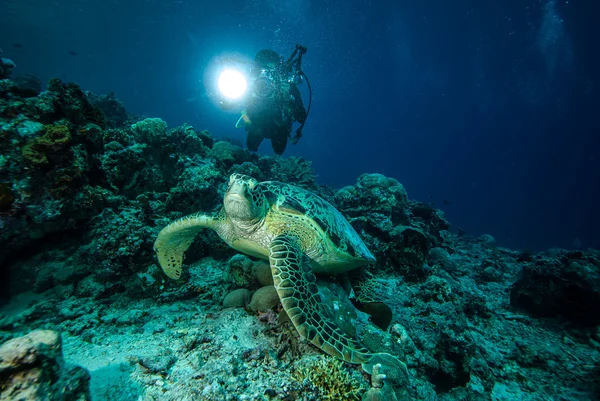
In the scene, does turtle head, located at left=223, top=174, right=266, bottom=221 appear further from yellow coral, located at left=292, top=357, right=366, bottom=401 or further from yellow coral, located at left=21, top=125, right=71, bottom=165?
yellow coral, located at left=21, top=125, right=71, bottom=165

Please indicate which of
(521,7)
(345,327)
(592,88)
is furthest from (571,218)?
(345,327)

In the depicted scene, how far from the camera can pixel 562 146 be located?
78.7 m

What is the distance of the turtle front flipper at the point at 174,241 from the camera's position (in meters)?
3.68

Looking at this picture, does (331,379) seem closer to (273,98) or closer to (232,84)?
(273,98)

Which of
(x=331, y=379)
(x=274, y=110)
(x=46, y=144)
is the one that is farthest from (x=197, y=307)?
(x=274, y=110)

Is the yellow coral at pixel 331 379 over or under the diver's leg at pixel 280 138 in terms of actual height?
under

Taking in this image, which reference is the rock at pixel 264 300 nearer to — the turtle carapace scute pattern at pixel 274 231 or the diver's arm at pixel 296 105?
the turtle carapace scute pattern at pixel 274 231

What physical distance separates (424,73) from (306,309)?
80991 mm

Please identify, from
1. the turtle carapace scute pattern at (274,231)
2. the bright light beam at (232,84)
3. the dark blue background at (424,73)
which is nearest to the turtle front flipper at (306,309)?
the turtle carapace scute pattern at (274,231)

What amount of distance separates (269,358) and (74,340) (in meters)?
2.12

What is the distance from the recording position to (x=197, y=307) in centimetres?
339

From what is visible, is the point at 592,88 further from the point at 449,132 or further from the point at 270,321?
the point at 270,321

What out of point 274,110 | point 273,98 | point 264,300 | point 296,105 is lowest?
point 264,300

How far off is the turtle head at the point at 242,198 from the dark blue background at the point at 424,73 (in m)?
48.3
